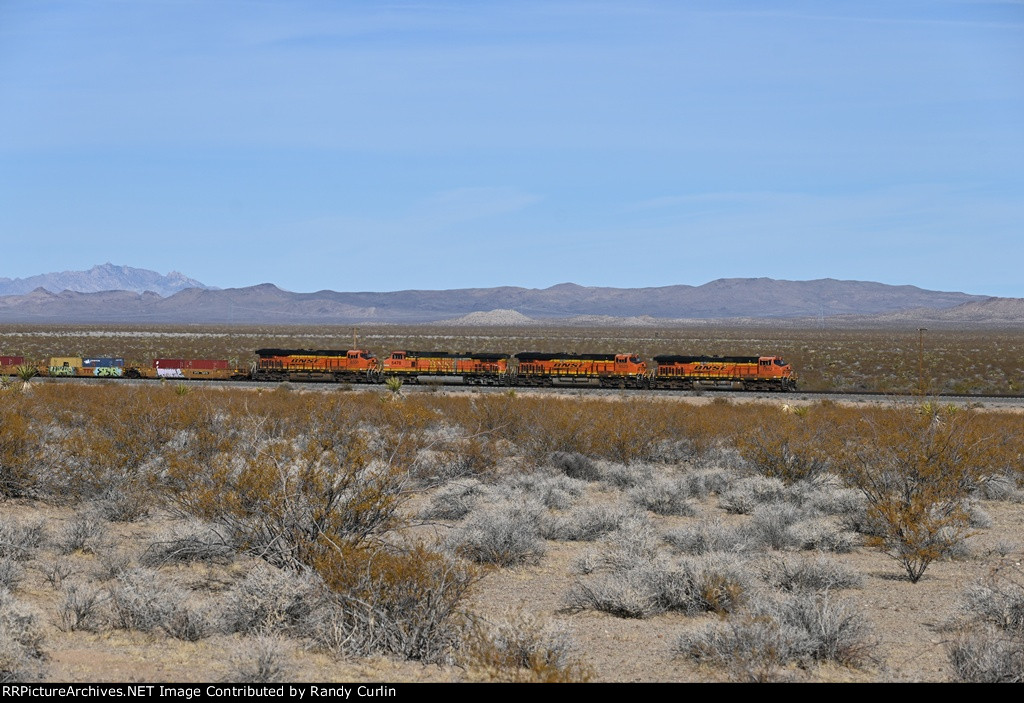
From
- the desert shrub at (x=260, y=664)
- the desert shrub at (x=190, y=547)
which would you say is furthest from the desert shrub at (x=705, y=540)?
the desert shrub at (x=260, y=664)

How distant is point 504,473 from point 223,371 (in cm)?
3945

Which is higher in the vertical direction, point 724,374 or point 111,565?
point 111,565

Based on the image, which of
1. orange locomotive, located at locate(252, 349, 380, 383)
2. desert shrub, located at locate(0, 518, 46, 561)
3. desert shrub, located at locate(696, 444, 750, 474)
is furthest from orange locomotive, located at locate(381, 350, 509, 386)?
desert shrub, located at locate(0, 518, 46, 561)

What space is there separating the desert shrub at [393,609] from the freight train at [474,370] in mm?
47266

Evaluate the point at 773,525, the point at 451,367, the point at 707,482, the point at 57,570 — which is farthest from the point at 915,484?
the point at 451,367

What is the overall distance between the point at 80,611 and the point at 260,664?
3124 millimetres

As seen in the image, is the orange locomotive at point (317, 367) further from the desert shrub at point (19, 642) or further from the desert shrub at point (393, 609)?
the desert shrub at point (393, 609)

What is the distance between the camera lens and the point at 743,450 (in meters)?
24.3

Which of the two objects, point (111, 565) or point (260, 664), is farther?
point (111, 565)

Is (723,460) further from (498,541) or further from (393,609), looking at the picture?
(393,609)

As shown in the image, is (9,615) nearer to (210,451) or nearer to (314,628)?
(314,628)

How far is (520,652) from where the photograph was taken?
30.9 feet
